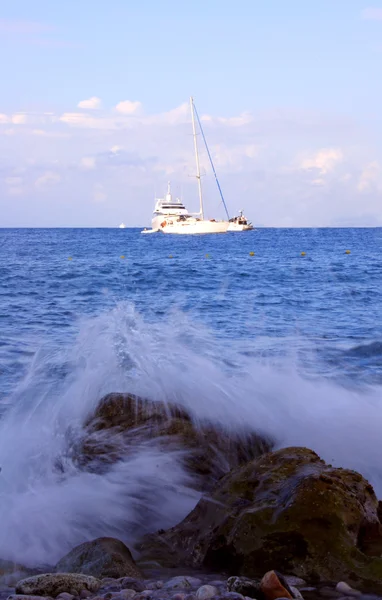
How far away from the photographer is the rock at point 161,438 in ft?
19.5

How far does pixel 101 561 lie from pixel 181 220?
9330 centimetres

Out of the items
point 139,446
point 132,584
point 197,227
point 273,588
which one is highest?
point 197,227

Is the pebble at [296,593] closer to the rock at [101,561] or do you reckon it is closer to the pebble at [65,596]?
the rock at [101,561]

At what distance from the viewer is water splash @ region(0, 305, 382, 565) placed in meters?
5.25

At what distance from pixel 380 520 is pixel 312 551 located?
32.7 inches

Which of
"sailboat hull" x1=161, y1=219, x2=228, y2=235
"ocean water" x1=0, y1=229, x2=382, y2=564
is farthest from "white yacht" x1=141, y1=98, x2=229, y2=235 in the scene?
"ocean water" x1=0, y1=229, x2=382, y2=564

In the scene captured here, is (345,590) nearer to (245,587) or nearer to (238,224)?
(245,587)

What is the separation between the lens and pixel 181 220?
96.6 metres

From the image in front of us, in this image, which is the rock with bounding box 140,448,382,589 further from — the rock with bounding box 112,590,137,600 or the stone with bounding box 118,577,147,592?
the rock with bounding box 112,590,137,600

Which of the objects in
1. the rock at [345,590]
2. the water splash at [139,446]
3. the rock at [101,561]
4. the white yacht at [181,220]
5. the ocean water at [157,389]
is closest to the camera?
the rock at [345,590]

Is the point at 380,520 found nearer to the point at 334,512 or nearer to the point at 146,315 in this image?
the point at 334,512

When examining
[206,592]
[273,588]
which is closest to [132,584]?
[206,592]

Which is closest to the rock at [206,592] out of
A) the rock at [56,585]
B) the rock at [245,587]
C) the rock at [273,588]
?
the rock at [245,587]

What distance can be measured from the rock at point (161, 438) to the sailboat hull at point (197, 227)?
79277mm
